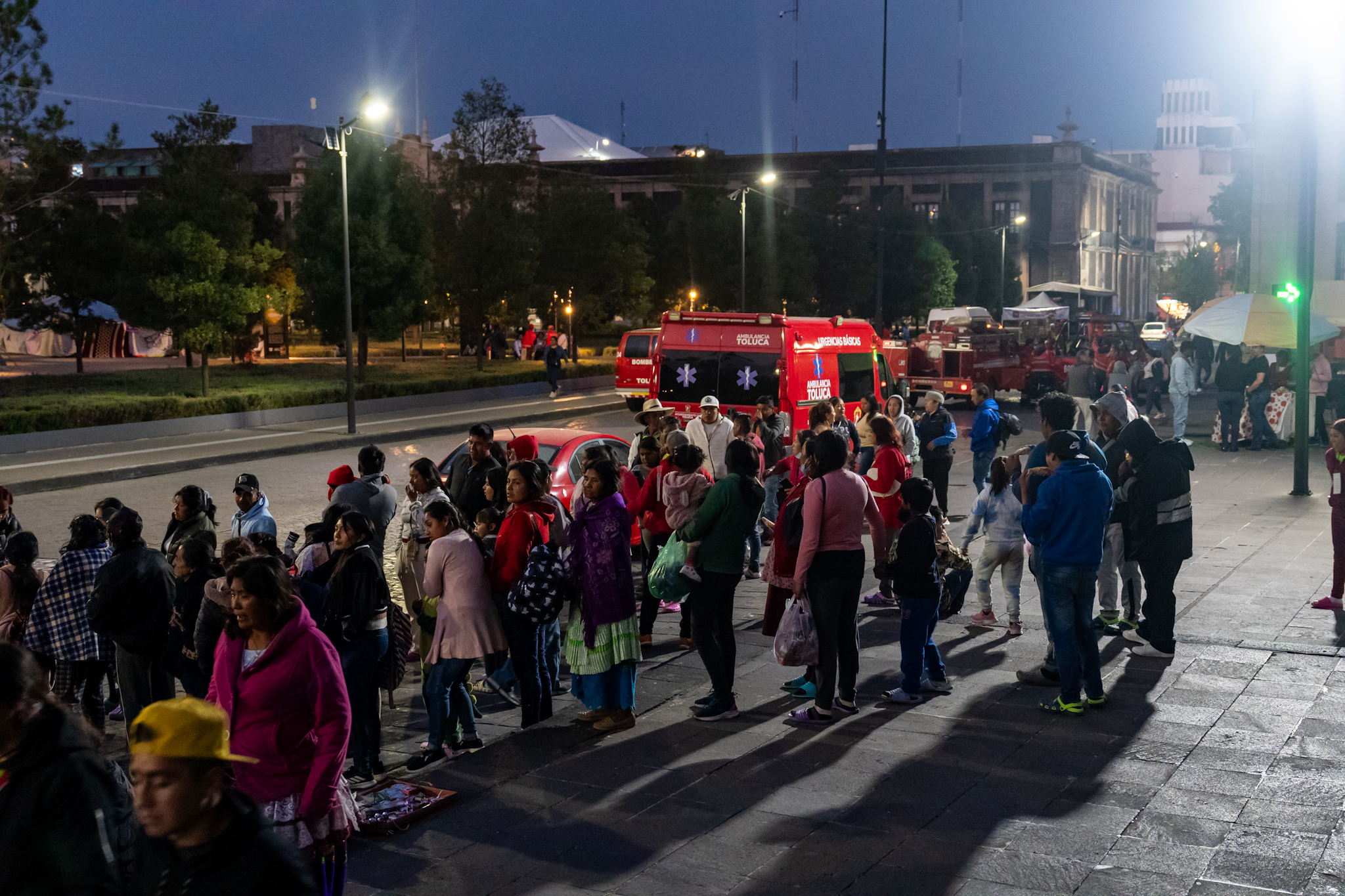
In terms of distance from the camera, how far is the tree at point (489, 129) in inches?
1764

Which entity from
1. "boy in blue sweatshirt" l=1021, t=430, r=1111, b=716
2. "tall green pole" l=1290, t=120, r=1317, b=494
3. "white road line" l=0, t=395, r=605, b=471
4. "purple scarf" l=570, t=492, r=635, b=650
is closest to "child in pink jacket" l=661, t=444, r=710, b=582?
"purple scarf" l=570, t=492, r=635, b=650

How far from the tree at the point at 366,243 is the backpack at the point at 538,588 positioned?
28621 millimetres

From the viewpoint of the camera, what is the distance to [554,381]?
36562mm

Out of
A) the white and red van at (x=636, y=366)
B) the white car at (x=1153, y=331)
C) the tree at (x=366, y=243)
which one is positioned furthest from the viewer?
the white car at (x=1153, y=331)

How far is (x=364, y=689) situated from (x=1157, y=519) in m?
5.27

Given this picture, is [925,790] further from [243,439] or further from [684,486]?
[243,439]

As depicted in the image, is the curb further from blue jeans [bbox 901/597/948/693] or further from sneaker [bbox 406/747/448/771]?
blue jeans [bbox 901/597/948/693]

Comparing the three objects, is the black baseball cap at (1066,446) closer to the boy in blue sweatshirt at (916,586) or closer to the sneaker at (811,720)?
the boy in blue sweatshirt at (916,586)

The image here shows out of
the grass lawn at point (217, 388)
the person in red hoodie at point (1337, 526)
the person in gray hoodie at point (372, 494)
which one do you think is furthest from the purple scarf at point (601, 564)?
the grass lawn at point (217, 388)

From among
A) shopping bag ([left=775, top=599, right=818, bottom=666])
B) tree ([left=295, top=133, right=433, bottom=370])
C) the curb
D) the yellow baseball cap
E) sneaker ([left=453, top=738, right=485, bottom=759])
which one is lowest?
sneaker ([left=453, top=738, right=485, bottom=759])

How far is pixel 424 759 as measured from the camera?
22.1 ft

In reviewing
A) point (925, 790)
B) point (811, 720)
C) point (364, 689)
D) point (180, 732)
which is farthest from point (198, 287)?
point (180, 732)

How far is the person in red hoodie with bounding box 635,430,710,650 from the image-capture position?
884 centimetres

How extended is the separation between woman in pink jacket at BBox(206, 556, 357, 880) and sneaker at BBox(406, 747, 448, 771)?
7.83 ft
